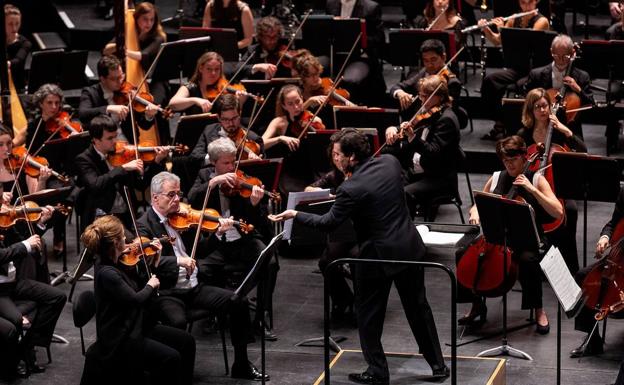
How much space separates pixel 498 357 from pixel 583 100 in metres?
2.52

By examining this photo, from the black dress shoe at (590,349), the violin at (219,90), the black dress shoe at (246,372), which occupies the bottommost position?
the black dress shoe at (590,349)

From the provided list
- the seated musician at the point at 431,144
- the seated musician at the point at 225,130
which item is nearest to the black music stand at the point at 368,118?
the seated musician at the point at 431,144

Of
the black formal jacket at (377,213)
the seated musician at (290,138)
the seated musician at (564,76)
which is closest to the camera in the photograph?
the black formal jacket at (377,213)

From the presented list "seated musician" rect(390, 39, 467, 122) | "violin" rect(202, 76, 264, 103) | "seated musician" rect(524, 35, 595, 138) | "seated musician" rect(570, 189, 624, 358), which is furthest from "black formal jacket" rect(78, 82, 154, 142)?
"seated musician" rect(570, 189, 624, 358)

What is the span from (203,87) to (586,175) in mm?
2986

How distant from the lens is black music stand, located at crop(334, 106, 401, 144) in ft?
26.5

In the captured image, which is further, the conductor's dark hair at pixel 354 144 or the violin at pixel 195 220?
the violin at pixel 195 220

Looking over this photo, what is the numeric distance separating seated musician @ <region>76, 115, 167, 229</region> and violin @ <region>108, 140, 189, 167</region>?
35 mm

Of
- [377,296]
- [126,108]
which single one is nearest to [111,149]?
[126,108]

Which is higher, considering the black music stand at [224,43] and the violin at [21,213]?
the black music stand at [224,43]

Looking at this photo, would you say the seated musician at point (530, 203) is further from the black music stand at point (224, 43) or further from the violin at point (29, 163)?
the black music stand at point (224, 43)

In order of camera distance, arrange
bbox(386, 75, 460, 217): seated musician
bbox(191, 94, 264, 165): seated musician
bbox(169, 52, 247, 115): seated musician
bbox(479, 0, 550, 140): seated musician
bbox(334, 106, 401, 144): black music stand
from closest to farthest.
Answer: bbox(191, 94, 264, 165): seated musician, bbox(386, 75, 460, 217): seated musician, bbox(334, 106, 401, 144): black music stand, bbox(169, 52, 247, 115): seated musician, bbox(479, 0, 550, 140): seated musician

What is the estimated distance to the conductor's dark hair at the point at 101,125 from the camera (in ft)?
25.5

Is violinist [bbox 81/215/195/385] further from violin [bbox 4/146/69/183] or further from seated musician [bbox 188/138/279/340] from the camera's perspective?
violin [bbox 4/146/69/183]
